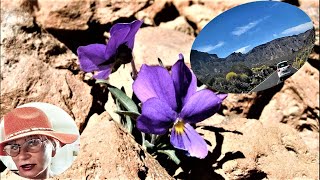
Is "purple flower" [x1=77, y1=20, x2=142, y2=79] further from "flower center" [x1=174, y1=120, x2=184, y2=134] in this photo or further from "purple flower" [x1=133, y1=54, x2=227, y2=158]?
"flower center" [x1=174, y1=120, x2=184, y2=134]

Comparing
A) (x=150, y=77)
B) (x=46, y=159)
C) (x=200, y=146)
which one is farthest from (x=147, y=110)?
(x=46, y=159)

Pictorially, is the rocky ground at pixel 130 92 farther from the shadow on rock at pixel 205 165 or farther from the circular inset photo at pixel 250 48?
the circular inset photo at pixel 250 48

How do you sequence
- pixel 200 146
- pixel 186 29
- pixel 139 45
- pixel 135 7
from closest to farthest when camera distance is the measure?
pixel 200 146 < pixel 139 45 < pixel 135 7 < pixel 186 29

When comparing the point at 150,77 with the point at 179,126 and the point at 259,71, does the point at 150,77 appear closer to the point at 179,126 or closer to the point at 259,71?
the point at 179,126

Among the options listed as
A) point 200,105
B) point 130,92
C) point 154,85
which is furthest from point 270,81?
point 130,92

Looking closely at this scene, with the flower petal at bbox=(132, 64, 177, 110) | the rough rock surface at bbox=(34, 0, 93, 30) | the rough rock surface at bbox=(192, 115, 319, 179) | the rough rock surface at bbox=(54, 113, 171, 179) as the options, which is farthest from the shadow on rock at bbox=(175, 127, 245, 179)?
the rough rock surface at bbox=(34, 0, 93, 30)

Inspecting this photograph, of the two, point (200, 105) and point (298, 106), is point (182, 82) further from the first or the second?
point (298, 106)
